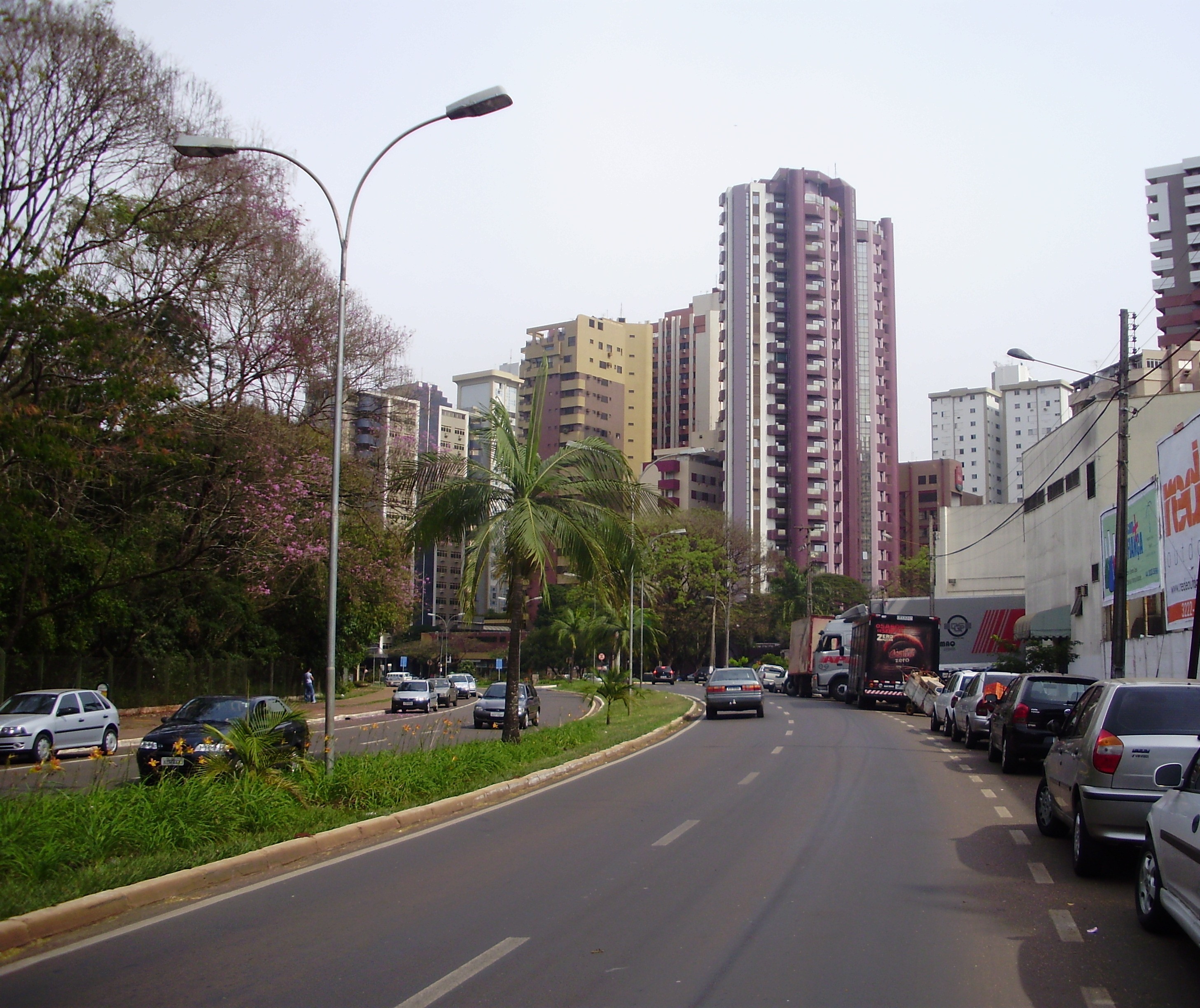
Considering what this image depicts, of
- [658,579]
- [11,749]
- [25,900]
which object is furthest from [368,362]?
Answer: [658,579]

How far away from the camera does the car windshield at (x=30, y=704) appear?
22172 millimetres

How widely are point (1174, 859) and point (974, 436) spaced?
17212 centimetres

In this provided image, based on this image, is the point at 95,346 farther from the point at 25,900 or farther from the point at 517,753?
the point at 25,900

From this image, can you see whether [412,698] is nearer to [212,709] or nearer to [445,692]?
[445,692]

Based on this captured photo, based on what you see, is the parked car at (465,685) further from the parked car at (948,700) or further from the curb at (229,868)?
the curb at (229,868)

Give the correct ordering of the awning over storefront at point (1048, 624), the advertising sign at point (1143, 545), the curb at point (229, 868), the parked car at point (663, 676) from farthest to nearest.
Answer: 1. the parked car at point (663, 676)
2. the awning over storefront at point (1048, 624)
3. the advertising sign at point (1143, 545)
4. the curb at point (229, 868)

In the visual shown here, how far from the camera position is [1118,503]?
2430cm

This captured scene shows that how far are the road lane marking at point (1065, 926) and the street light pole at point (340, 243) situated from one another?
8.68m

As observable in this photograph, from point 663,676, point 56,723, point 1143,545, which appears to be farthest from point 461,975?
point 663,676

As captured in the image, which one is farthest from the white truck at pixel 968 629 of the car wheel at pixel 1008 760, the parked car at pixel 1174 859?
the parked car at pixel 1174 859

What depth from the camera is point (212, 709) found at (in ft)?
62.1

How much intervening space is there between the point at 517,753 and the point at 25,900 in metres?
11.2

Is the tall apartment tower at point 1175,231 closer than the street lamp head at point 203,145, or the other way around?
the street lamp head at point 203,145

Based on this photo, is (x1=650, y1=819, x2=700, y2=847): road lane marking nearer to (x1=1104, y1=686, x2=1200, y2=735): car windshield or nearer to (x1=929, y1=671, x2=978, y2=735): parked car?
(x1=1104, y1=686, x2=1200, y2=735): car windshield
